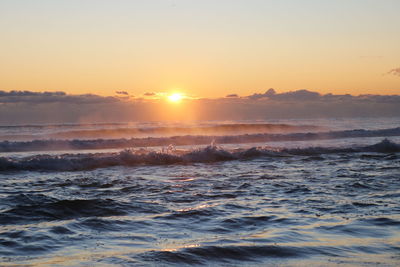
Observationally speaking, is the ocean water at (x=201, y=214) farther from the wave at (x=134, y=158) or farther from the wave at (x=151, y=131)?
the wave at (x=151, y=131)

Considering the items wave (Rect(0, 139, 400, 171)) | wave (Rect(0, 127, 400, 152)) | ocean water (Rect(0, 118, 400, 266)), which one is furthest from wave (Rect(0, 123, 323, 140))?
ocean water (Rect(0, 118, 400, 266))

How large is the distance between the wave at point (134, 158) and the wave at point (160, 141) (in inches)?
428

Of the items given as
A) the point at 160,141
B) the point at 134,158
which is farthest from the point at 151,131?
the point at 134,158

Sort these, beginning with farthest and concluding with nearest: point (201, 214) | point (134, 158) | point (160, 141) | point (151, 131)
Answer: point (151, 131)
point (160, 141)
point (134, 158)
point (201, 214)

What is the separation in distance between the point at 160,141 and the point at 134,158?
16.2 metres

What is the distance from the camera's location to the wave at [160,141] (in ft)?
90.4

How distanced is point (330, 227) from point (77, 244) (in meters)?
3.24

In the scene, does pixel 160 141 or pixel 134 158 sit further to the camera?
pixel 160 141

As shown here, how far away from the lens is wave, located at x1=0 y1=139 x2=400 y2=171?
14469mm

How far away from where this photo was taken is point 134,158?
1614 centimetres

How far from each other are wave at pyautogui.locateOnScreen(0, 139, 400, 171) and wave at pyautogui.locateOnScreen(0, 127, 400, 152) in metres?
10.9

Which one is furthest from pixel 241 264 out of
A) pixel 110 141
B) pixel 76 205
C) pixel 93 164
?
pixel 110 141

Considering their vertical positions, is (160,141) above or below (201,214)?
below

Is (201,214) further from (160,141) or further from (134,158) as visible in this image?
(160,141)
